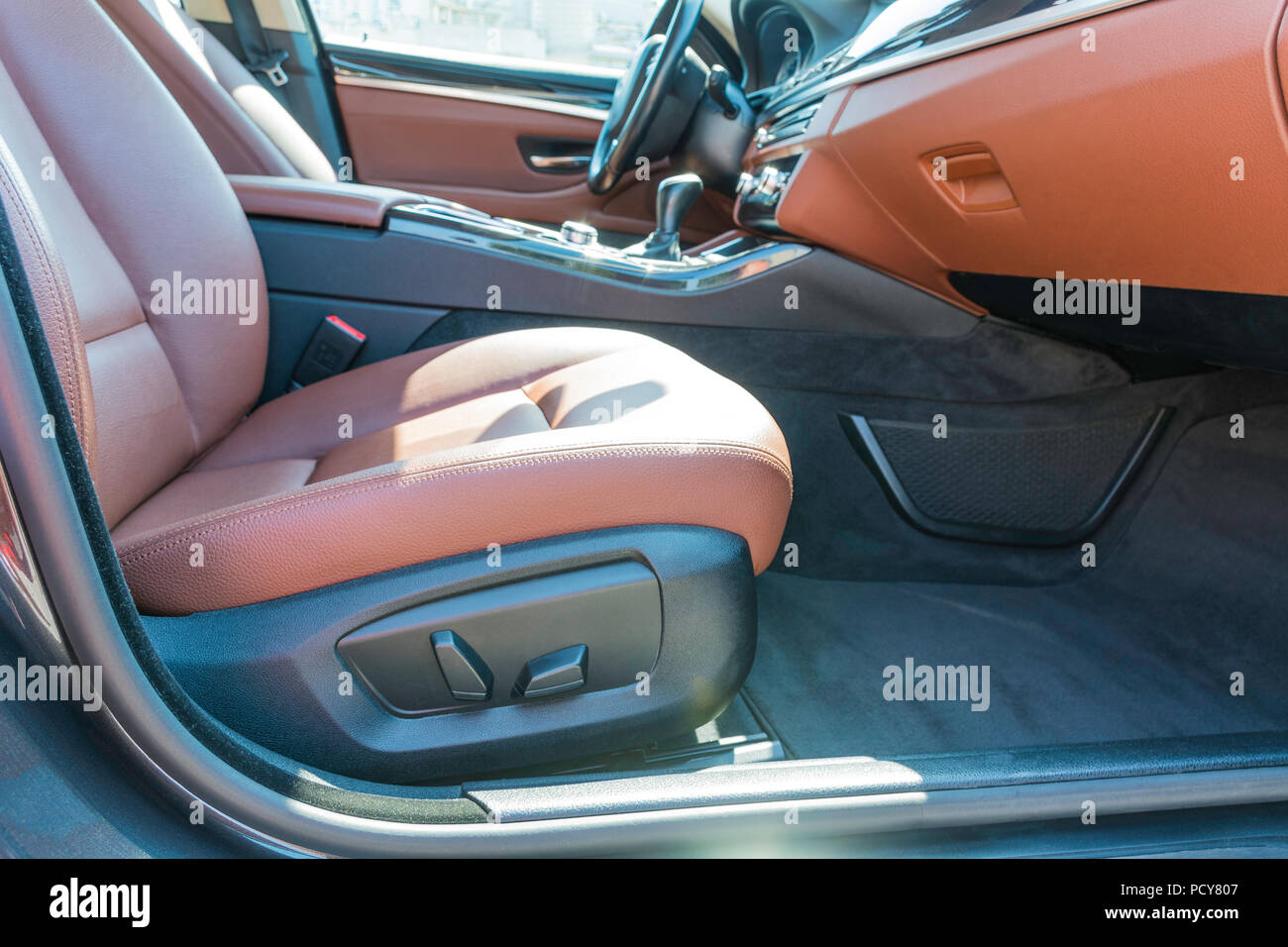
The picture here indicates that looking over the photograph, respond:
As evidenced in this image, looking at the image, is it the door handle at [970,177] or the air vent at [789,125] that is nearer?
the door handle at [970,177]

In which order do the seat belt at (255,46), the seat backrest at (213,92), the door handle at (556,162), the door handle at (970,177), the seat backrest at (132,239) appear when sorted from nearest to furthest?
the seat backrest at (132,239) < the door handle at (970,177) < the seat backrest at (213,92) < the seat belt at (255,46) < the door handle at (556,162)

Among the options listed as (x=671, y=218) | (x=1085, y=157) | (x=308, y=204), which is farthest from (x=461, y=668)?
(x=671, y=218)

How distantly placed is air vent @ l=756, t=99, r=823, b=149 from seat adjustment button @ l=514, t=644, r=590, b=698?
1.01m

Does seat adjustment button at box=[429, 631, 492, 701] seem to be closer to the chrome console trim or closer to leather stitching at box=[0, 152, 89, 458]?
leather stitching at box=[0, 152, 89, 458]

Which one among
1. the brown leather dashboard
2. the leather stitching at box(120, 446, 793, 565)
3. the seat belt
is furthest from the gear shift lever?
the seat belt

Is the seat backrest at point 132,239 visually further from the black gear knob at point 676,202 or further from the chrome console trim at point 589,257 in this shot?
the black gear knob at point 676,202

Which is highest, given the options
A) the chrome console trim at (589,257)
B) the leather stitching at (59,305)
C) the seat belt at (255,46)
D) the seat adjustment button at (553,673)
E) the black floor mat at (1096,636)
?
the seat belt at (255,46)

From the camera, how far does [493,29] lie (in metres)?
2.51

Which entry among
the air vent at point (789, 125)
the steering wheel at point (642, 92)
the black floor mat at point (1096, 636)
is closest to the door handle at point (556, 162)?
the steering wheel at point (642, 92)

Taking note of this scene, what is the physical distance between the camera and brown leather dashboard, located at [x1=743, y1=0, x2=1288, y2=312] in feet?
2.88

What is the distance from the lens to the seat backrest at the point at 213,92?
1732mm

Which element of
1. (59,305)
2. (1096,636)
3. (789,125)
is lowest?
(1096,636)

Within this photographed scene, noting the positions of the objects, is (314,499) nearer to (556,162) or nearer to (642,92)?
(642,92)

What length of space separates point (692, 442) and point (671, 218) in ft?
2.88
